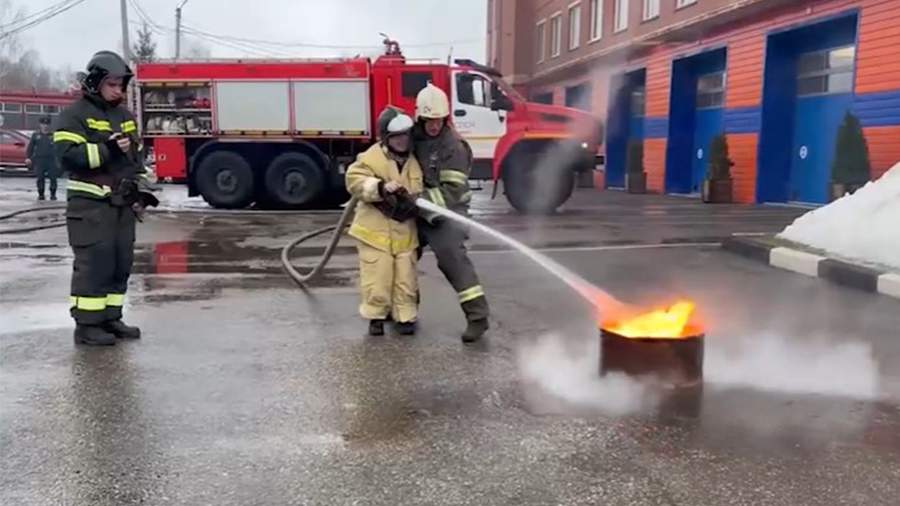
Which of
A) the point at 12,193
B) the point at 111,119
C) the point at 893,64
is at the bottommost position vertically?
the point at 12,193

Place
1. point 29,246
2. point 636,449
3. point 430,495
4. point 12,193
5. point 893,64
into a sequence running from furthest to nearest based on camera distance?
point 12,193, point 893,64, point 29,246, point 636,449, point 430,495

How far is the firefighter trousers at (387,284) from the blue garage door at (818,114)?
41.2 feet

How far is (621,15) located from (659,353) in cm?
2334

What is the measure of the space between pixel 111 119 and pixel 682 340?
3907 millimetres

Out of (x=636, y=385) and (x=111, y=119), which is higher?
(x=111, y=119)

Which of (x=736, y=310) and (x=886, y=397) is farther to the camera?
(x=736, y=310)

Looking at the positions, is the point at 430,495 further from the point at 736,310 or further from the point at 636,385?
the point at 736,310

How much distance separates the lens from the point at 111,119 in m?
5.62

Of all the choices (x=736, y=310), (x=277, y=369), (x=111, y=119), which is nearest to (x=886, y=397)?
(x=736, y=310)

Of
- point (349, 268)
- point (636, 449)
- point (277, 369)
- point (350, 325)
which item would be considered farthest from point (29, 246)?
point (636, 449)

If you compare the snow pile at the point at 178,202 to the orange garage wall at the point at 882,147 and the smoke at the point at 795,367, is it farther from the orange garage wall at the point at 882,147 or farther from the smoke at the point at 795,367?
the smoke at the point at 795,367

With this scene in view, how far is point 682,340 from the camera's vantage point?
4469 mm

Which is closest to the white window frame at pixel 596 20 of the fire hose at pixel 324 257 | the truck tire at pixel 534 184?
the truck tire at pixel 534 184

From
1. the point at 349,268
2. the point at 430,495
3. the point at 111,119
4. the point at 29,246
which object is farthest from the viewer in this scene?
the point at 29,246
